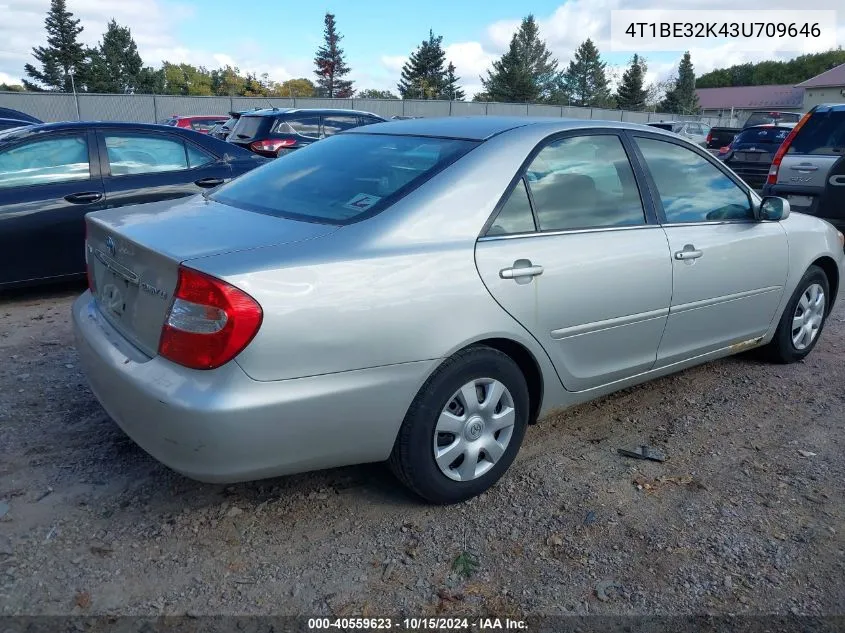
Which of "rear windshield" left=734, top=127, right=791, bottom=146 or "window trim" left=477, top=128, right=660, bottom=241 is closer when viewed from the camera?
"window trim" left=477, top=128, right=660, bottom=241

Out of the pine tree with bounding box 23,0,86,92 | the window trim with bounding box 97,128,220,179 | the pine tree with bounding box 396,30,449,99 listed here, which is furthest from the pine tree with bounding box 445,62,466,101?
the window trim with bounding box 97,128,220,179

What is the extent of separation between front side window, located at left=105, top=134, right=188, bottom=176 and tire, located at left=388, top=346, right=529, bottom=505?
456cm

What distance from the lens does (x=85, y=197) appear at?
576 centimetres

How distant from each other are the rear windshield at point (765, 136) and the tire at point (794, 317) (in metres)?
11.0

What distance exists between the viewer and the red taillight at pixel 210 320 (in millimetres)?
2279

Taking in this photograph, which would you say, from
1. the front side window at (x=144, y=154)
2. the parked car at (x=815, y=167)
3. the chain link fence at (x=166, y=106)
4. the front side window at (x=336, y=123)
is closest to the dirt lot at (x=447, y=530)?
the front side window at (x=144, y=154)

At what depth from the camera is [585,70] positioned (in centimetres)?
8069

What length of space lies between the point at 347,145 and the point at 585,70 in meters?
84.2

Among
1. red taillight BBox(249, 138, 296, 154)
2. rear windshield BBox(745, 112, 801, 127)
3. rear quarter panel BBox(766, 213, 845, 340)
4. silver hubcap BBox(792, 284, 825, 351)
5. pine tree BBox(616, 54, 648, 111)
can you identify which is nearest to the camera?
rear quarter panel BBox(766, 213, 845, 340)

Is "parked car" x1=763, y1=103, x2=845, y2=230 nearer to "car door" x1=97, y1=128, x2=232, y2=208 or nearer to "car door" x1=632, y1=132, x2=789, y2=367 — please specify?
"car door" x1=632, y1=132, x2=789, y2=367

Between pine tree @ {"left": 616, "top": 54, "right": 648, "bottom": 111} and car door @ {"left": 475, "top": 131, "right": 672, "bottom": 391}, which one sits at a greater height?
pine tree @ {"left": 616, "top": 54, "right": 648, "bottom": 111}

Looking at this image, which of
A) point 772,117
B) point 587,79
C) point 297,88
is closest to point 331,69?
point 297,88

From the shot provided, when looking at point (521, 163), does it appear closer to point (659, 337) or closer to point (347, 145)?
point (347, 145)

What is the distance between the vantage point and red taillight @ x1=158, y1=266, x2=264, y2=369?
2.28m
